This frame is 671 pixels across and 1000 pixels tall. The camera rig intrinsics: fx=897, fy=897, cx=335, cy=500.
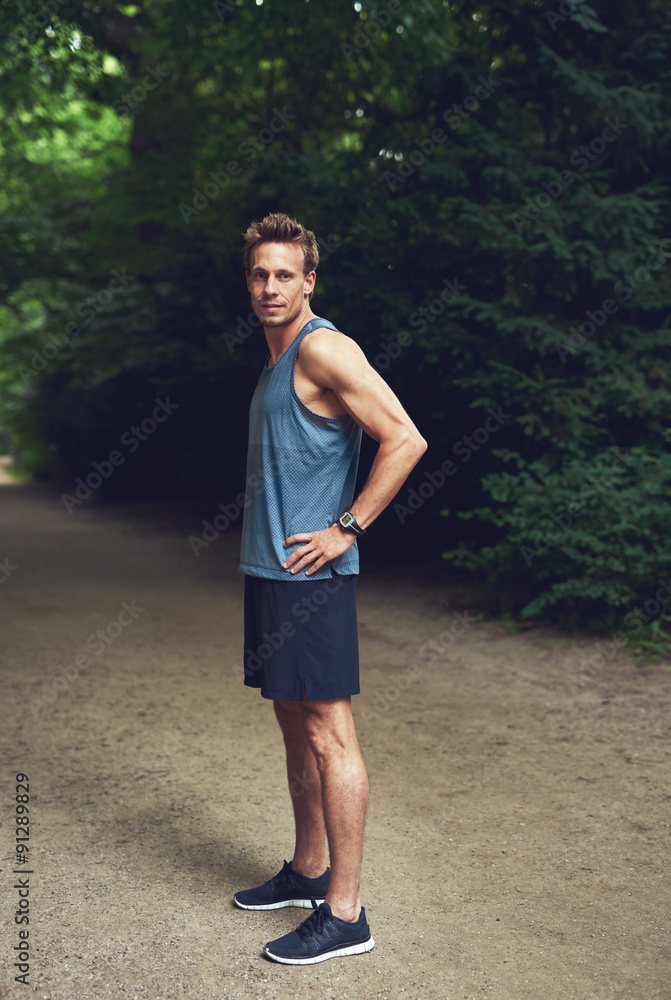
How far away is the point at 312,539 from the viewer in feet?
9.05

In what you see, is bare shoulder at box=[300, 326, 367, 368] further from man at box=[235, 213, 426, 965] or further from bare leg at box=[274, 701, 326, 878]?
bare leg at box=[274, 701, 326, 878]

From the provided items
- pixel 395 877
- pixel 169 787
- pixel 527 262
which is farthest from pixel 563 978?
pixel 527 262

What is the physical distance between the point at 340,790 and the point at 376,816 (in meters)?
1.27

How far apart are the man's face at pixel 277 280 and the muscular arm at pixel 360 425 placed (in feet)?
0.46

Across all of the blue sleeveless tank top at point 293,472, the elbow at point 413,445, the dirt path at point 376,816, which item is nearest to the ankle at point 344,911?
the dirt path at point 376,816

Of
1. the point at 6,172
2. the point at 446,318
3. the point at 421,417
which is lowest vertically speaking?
the point at 421,417

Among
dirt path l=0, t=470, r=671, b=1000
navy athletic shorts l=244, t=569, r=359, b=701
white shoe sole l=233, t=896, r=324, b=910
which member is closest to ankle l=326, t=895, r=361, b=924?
dirt path l=0, t=470, r=671, b=1000

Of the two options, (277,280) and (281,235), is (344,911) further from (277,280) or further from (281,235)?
(281,235)

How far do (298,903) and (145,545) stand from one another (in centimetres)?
968

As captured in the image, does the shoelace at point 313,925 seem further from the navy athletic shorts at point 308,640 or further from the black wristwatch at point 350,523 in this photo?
the black wristwatch at point 350,523

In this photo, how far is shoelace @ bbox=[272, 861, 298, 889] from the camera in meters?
3.18

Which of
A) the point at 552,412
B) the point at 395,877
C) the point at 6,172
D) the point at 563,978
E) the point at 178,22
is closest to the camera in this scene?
the point at 563,978

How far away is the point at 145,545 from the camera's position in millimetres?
12477

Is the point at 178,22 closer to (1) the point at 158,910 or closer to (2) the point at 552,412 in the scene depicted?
(2) the point at 552,412
